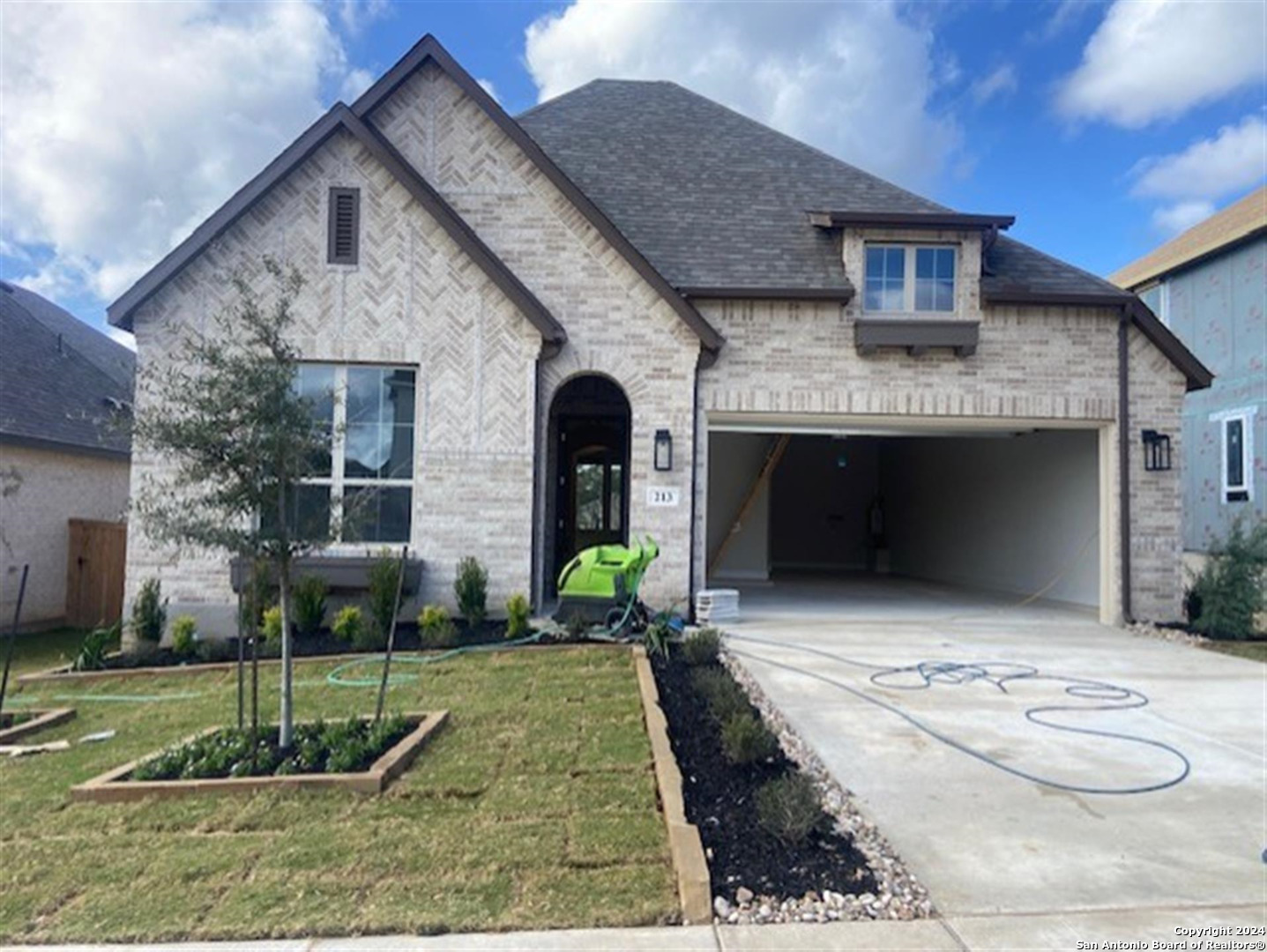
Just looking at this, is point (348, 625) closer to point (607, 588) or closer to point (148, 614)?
point (148, 614)

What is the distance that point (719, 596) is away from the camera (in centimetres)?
1066

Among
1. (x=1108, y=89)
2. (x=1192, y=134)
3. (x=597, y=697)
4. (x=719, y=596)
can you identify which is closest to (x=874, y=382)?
(x=719, y=596)

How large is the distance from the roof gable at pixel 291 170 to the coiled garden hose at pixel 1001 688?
5362mm

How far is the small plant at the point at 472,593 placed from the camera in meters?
9.85

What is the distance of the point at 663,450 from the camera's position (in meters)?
10.7

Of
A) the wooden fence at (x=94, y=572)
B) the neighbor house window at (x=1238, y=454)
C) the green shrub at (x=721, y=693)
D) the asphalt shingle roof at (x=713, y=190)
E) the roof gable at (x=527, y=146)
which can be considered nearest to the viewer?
the green shrub at (x=721, y=693)

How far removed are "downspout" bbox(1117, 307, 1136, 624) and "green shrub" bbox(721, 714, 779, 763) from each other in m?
8.48

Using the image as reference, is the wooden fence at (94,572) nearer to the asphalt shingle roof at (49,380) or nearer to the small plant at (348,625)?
the asphalt shingle roof at (49,380)

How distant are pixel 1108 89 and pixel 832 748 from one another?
55.5 ft

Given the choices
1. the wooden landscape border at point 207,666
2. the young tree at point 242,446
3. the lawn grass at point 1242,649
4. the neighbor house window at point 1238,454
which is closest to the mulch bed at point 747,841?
the young tree at point 242,446

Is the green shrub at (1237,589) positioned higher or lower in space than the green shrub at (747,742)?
higher

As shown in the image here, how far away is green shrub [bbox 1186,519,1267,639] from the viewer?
10.3 m

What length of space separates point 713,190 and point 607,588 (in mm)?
7283

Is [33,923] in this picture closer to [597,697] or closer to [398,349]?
[597,697]
